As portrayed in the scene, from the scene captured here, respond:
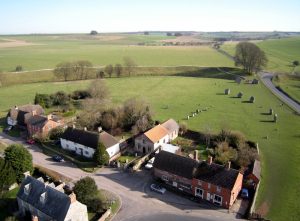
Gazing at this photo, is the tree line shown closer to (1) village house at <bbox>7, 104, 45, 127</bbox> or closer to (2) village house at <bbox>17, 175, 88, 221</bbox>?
(1) village house at <bbox>7, 104, 45, 127</bbox>

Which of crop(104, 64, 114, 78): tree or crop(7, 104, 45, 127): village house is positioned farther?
crop(104, 64, 114, 78): tree

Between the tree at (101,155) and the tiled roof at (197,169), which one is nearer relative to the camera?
the tiled roof at (197,169)

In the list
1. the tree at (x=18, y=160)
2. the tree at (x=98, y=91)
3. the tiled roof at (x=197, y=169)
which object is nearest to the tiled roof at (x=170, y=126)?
the tiled roof at (x=197, y=169)

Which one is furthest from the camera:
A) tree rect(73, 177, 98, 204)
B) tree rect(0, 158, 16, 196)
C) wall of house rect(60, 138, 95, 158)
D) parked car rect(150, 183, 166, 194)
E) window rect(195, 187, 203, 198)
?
wall of house rect(60, 138, 95, 158)

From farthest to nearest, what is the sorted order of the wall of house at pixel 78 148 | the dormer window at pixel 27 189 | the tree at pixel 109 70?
1. the tree at pixel 109 70
2. the wall of house at pixel 78 148
3. the dormer window at pixel 27 189

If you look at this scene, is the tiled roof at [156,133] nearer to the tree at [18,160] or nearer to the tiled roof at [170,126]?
the tiled roof at [170,126]

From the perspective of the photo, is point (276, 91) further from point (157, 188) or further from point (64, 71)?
point (64, 71)

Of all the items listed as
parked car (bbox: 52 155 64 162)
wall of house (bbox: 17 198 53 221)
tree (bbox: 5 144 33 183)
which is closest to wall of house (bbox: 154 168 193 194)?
wall of house (bbox: 17 198 53 221)
